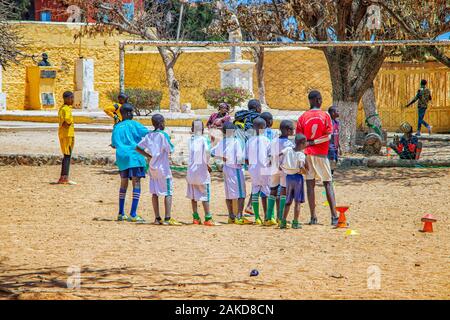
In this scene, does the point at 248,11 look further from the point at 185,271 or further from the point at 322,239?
the point at 185,271

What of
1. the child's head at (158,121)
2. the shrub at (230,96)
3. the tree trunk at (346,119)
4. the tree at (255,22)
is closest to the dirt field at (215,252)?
the child's head at (158,121)

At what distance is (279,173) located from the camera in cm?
1087

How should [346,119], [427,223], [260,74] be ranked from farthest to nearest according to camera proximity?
[260,74] → [346,119] → [427,223]

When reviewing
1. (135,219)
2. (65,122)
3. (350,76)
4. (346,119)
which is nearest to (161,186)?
(135,219)

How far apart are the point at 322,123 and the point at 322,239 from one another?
163 centimetres

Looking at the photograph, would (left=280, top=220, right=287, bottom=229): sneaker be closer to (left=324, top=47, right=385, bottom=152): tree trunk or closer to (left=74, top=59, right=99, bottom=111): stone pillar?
(left=324, top=47, right=385, bottom=152): tree trunk

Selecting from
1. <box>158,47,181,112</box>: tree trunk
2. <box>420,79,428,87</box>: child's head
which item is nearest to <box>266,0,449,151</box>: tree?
<box>420,79,428,87</box>: child's head

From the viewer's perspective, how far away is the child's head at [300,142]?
10422 millimetres

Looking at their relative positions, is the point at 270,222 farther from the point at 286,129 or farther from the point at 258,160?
the point at 286,129

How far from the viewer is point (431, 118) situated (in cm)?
2464

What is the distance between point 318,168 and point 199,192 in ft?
4.61

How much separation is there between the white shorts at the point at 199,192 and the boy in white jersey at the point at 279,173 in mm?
729
